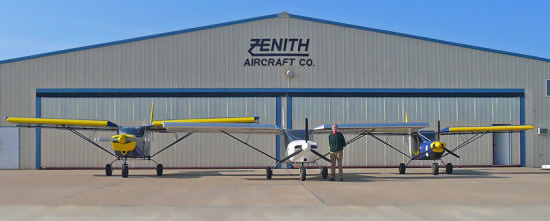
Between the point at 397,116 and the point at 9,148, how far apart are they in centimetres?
1689

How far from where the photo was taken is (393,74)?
22188 mm

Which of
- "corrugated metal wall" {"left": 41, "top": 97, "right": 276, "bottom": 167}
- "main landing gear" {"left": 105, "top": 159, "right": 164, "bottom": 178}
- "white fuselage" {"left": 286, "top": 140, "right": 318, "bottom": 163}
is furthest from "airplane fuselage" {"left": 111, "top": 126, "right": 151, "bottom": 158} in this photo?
"white fuselage" {"left": 286, "top": 140, "right": 318, "bottom": 163}

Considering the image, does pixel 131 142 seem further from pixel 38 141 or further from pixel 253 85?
pixel 38 141

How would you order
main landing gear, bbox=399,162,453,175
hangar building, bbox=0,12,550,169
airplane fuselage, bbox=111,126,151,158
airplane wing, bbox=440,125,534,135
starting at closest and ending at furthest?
1. airplane fuselage, bbox=111,126,151,158
2. main landing gear, bbox=399,162,453,175
3. airplane wing, bbox=440,125,534,135
4. hangar building, bbox=0,12,550,169

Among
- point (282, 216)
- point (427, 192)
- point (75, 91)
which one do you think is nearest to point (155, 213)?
point (282, 216)

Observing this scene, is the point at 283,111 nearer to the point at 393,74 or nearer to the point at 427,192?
the point at 393,74

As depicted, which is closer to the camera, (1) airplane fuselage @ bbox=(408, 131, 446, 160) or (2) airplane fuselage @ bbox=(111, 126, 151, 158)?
(2) airplane fuselage @ bbox=(111, 126, 151, 158)

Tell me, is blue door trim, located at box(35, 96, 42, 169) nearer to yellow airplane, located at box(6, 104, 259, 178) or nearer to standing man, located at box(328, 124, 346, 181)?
yellow airplane, located at box(6, 104, 259, 178)

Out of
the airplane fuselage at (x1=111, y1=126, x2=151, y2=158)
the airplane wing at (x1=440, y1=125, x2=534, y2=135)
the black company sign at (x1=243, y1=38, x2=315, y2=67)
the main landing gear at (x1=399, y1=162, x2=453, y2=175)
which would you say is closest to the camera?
the airplane fuselage at (x1=111, y1=126, x2=151, y2=158)

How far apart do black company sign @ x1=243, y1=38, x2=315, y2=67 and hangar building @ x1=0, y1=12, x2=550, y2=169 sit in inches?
1.7

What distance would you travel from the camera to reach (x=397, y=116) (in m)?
22.2

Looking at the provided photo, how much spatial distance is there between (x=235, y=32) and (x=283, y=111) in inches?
160

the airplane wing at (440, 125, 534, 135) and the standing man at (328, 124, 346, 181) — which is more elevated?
the airplane wing at (440, 125, 534, 135)

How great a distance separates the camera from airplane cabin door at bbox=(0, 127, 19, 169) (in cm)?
2162
